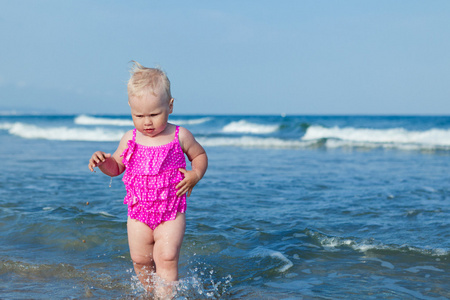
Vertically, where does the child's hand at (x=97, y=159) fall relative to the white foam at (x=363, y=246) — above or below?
above

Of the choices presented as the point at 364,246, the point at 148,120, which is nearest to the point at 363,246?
the point at 364,246

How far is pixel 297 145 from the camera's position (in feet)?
66.6

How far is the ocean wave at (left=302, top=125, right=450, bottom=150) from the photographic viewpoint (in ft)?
66.2

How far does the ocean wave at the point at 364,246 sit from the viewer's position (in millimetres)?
4109

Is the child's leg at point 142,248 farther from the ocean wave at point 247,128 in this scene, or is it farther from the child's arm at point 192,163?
the ocean wave at point 247,128

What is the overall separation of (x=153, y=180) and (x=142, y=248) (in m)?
0.54

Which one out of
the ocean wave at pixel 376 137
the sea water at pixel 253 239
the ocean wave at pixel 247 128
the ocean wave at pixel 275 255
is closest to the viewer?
the sea water at pixel 253 239

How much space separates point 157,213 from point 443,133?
2435cm

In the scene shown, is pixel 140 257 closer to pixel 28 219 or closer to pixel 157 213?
pixel 157 213
